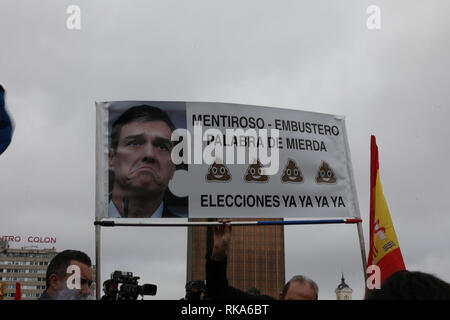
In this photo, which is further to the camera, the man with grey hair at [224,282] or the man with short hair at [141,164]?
the man with short hair at [141,164]

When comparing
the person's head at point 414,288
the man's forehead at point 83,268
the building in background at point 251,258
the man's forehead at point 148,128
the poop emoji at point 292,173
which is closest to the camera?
the person's head at point 414,288

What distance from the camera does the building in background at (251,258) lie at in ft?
352

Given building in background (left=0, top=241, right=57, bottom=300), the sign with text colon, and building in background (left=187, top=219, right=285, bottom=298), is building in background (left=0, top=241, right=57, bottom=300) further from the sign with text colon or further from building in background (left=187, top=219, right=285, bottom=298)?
the sign with text colon

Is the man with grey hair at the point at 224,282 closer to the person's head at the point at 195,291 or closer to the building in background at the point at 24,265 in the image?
the person's head at the point at 195,291

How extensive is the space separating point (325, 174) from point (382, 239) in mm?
997

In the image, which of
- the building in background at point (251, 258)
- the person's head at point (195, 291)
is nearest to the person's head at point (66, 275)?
the person's head at point (195, 291)

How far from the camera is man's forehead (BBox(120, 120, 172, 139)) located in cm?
557

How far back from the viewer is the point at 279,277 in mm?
112938

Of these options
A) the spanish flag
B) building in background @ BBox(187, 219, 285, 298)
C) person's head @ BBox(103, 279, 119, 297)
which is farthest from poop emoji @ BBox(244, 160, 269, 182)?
building in background @ BBox(187, 219, 285, 298)

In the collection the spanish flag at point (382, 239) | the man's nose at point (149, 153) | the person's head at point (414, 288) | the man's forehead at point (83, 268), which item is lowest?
the person's head at point (414, 288)

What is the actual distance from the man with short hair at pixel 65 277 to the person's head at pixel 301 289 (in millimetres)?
1797

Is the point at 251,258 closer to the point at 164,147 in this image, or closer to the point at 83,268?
the point at 164,147

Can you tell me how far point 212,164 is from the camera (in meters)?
5.68
